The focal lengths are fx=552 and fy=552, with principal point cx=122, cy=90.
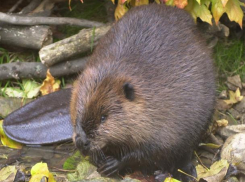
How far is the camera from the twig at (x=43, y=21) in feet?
13.9

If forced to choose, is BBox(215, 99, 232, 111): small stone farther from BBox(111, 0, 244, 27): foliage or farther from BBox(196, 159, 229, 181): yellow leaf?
BBox(196, 159, 229, 181): yellow leaf

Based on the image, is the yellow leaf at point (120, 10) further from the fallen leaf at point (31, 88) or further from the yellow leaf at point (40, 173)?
the yellow leaf at point (40, 173)

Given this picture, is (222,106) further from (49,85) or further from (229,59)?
(49,85)

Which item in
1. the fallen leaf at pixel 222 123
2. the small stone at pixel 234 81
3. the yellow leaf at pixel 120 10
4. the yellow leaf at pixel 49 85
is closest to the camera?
the fallen leaf at pixel 222 123

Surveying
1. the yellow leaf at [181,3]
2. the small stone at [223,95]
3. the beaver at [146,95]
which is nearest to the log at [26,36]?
the beaver at [146,95]

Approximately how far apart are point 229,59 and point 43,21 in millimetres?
1508

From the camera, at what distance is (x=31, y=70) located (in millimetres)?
4211

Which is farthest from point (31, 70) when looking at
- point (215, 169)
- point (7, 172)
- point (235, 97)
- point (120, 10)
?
point (215, 169)

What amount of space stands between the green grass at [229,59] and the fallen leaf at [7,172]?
1.85 metres

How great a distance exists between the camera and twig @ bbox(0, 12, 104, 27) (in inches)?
167

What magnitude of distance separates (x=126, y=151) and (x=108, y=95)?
36 centimetres

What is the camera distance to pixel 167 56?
10.6 feet

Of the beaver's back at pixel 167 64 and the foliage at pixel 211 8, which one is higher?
the foliage at pixel 211 8

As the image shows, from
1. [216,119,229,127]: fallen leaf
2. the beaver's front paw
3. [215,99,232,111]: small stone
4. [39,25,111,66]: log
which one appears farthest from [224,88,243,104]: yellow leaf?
the beaver's front paw
